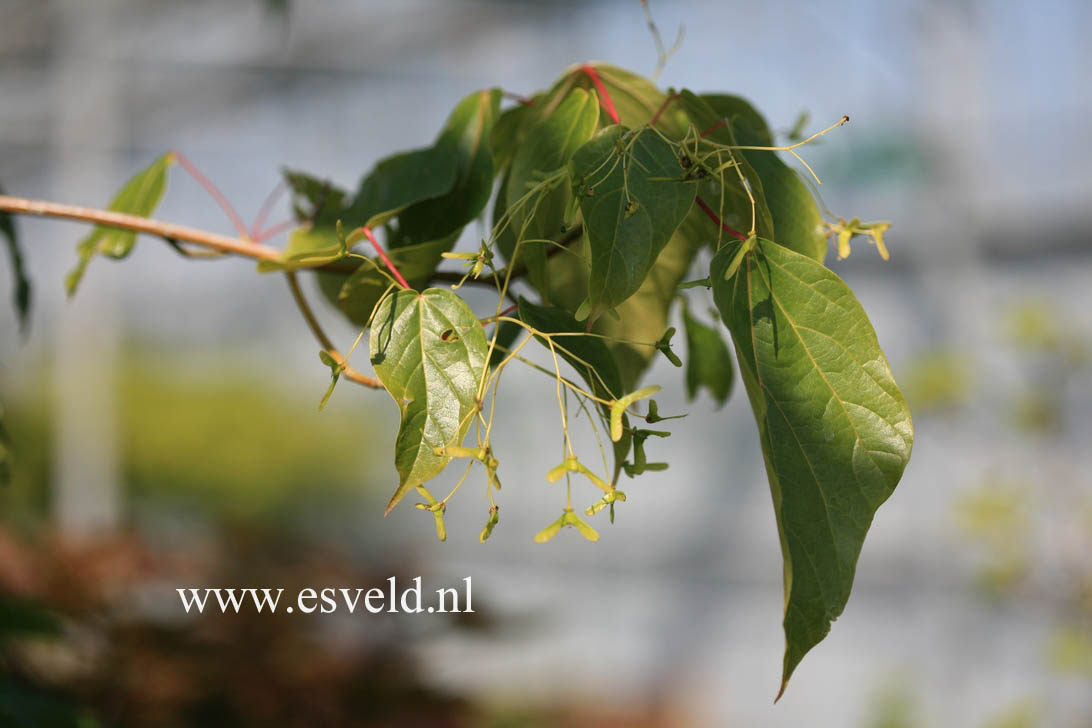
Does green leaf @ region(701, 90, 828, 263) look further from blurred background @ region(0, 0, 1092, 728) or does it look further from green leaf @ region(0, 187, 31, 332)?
blurred background @ region(0, 0, 1092, 728)

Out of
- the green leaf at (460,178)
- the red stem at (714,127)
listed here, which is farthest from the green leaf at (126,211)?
the red stem at (714,127)

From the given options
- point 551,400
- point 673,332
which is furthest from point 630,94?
point 551,400

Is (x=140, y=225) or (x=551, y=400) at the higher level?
(x=551, y=400)

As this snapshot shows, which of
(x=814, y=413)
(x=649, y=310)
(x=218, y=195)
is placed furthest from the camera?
(x=218, y=195)

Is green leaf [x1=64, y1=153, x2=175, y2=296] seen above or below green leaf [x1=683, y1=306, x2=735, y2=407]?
above

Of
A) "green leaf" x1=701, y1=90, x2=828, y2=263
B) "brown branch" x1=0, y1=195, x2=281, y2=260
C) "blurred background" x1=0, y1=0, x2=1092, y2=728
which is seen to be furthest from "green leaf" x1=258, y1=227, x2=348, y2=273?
"blurred background" x1=0, y1=0, x2=1092, y2=728

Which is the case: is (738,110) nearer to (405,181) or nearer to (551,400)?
(405,181)

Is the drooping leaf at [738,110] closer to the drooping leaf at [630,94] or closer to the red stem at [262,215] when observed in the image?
the drooping leaf at [630,94]
